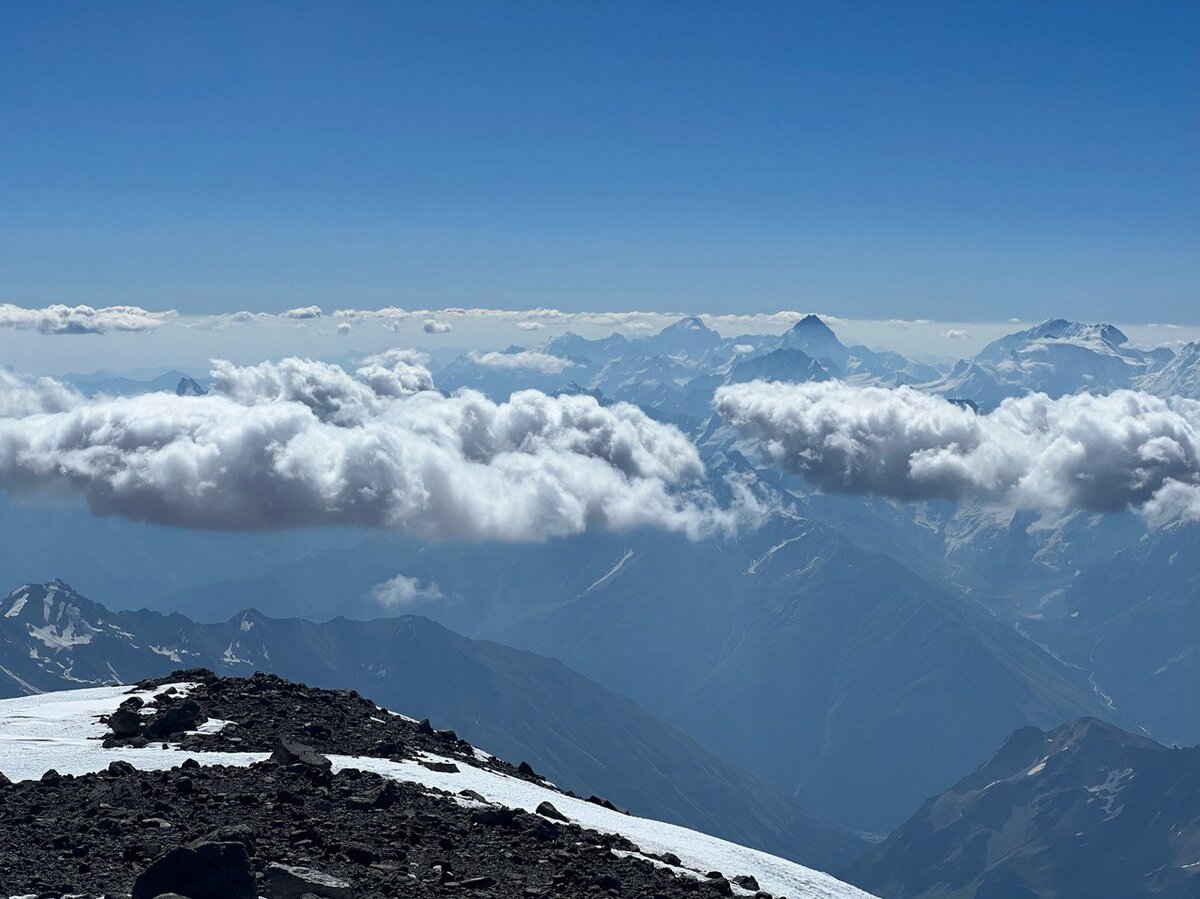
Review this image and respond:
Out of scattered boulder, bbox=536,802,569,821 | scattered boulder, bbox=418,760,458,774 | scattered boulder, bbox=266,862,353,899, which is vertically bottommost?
scattered boulder, bbox=418,760,458,774

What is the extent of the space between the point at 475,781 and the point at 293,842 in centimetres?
1491

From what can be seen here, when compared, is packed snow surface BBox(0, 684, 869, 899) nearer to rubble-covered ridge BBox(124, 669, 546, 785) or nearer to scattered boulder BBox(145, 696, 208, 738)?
scattered boulder BBox(145, 696, 208, 738)

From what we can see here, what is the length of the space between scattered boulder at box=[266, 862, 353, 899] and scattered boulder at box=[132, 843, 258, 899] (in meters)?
0.75

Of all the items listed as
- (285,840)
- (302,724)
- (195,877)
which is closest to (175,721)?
(302,724)

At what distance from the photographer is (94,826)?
1264 inches

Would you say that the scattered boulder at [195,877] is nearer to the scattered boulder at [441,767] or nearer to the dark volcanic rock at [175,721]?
the scattered boulder at [441,767]

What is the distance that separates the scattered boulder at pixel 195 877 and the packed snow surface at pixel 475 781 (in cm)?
1492

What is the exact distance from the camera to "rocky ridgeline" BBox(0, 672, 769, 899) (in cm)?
2748

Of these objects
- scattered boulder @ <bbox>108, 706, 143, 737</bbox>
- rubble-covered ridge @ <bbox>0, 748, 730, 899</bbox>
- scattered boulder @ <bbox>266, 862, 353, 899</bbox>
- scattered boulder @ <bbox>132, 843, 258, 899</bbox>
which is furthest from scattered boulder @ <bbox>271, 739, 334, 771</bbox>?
scattered boulder @ <bbox>132, 843, 258, 899</bbox>

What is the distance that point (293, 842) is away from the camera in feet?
102

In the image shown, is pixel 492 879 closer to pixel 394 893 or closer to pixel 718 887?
pixel 394 893

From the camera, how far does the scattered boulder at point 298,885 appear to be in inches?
1073

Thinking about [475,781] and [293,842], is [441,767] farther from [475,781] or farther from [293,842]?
[293,842]

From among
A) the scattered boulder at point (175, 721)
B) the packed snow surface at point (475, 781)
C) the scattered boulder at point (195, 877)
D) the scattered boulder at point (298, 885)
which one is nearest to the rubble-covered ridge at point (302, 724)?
the scattered boulder at point (175, 721)
